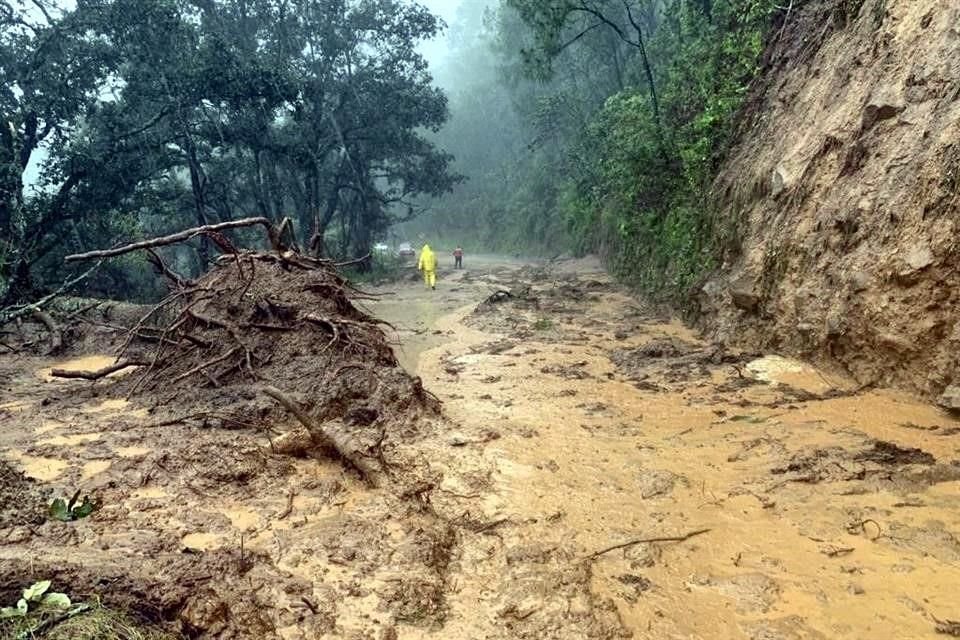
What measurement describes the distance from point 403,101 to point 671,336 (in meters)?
17.9

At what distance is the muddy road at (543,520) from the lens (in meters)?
2.92

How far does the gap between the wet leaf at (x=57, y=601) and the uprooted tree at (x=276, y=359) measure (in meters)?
2.48

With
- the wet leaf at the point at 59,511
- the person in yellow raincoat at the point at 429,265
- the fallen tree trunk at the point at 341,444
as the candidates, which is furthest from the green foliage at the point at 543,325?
the wet leaf at the point at 59,511

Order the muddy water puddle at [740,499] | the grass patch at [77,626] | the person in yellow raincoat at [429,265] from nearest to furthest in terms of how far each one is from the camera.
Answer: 1. the grass patch at [77,626]
2. the muddy water puddle at [740,499]
3. the person in yellow raincoat at [429,265]

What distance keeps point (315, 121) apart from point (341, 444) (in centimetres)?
1950

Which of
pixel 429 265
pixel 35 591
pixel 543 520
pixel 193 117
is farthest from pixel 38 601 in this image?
pixel 193 117

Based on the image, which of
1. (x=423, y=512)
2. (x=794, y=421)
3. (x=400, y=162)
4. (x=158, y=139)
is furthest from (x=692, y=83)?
(x=400, y=162)

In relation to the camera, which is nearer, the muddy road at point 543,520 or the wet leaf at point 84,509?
the muddy road at point 543,520

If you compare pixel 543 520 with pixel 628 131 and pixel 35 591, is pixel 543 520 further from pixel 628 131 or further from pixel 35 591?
pixel 628 131

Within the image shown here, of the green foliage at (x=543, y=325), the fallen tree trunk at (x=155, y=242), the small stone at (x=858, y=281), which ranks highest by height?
the fallen tree trunk at (x=155, y=242)

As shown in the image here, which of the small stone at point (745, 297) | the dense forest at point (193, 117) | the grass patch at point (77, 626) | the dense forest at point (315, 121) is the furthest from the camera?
the dense forest at point (193, 117)

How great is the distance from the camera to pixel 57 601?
7.29 ft

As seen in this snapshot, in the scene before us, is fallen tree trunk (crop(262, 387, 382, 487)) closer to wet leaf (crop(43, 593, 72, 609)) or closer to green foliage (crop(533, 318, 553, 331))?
wet leaf (crop(43, 593, 72, 609))

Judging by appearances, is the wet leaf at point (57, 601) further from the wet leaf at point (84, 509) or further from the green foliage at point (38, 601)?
the wet leaf at point (84, 509)
